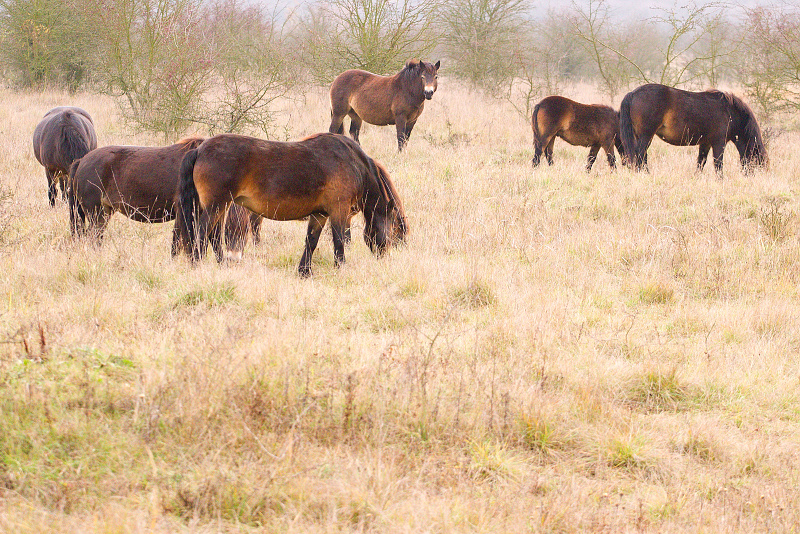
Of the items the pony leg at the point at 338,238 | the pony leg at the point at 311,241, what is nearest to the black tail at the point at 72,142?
the pony leg at the point at 311,241

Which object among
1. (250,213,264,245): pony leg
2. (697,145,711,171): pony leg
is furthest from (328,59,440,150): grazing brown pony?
(250,213,264,245): pony leg

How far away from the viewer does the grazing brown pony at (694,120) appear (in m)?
10.5

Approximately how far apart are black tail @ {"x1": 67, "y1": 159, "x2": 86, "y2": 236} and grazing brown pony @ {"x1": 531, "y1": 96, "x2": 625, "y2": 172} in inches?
292

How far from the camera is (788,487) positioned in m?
2.92

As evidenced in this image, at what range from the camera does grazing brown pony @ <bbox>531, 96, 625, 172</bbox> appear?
11.2 meters

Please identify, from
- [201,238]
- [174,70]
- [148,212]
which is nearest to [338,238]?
[201,238]

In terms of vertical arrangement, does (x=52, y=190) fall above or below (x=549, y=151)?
below

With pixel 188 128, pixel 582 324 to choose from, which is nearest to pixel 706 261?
pixel 582 324

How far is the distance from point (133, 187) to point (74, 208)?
2.52 ft

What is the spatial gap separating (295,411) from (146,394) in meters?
0.70

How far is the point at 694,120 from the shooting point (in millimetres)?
10453

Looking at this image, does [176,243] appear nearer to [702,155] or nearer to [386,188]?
[386,188]

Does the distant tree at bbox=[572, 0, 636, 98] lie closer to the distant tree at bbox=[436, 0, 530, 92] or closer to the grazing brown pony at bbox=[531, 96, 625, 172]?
the grazing brown pony at bbox=[531, 96, 625, 172]

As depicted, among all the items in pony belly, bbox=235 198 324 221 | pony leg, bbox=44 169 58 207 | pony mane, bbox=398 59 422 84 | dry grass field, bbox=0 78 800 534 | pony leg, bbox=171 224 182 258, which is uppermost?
pony mane, bbox=398 59 422 84
